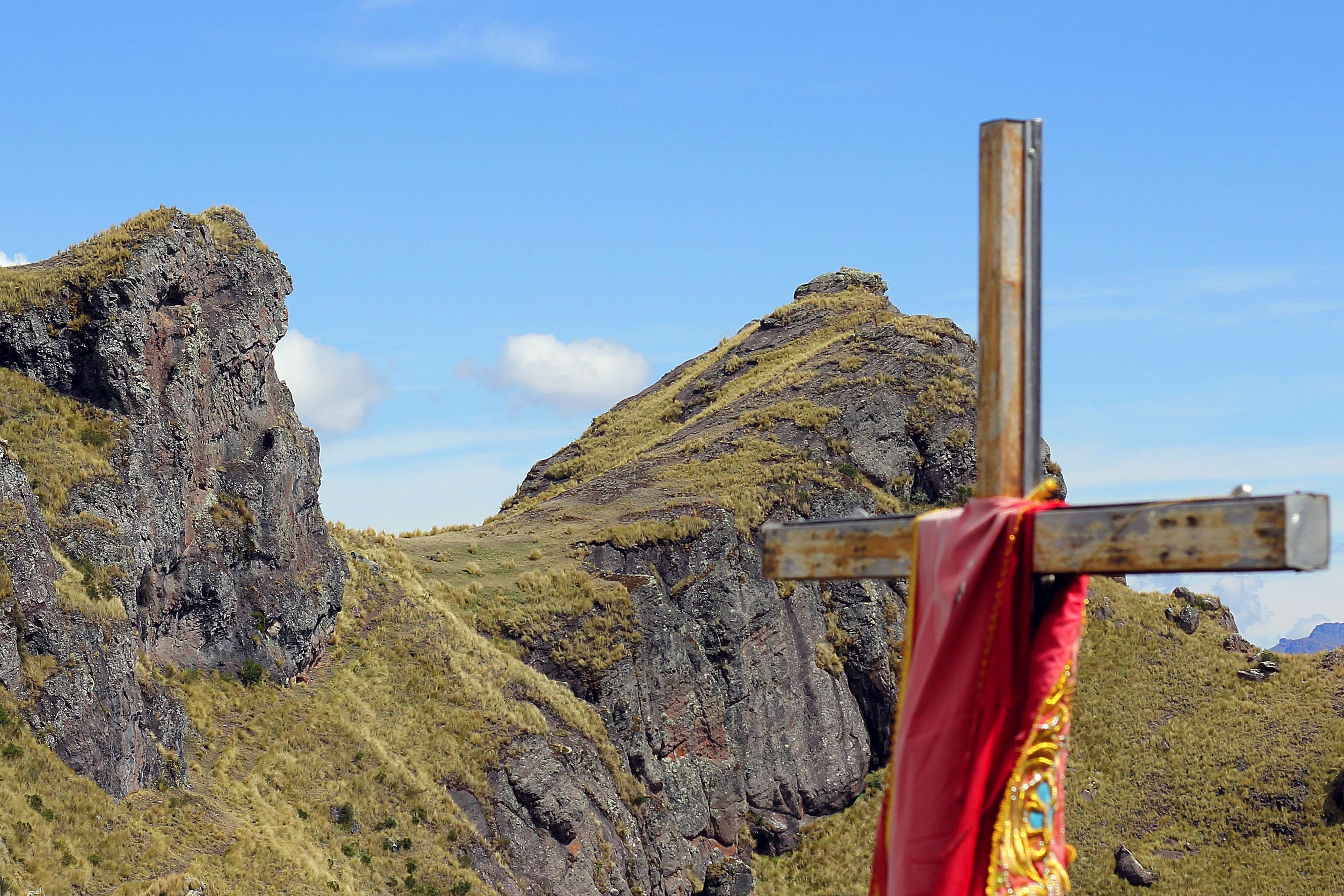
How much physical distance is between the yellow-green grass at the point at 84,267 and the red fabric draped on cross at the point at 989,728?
119ft

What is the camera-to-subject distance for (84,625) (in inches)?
1164

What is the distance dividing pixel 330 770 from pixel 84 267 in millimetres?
16834

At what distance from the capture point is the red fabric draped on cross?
563 cm

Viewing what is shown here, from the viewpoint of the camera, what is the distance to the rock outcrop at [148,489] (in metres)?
29.1

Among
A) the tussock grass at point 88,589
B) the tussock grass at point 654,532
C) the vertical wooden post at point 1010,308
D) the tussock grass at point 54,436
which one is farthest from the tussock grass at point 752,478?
the vertical wooden post at point 1010,308

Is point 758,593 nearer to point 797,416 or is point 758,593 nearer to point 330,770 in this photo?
point 797,416

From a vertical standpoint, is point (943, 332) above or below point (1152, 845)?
above

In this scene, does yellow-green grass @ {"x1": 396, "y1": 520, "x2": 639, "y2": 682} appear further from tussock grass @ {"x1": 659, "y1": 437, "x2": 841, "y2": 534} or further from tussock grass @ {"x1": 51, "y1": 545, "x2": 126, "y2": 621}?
tussock grass @ {"x1": 51, "y1": 545, "x2": 126, "y2": 621}

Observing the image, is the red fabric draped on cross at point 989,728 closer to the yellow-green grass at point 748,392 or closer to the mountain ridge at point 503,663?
the mountain ridge at point 503,663

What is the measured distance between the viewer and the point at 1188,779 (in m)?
54.6

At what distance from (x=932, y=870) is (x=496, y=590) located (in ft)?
149

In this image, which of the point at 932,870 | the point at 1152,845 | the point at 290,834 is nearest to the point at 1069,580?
the point at 932,870

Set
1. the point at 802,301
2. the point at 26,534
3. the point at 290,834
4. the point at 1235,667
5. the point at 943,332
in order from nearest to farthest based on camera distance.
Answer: the point at 26,534
the point at 290,834
the point at 1235,667
the point at 943,332
the point at 802,301

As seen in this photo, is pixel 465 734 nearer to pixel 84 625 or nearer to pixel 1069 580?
pixel 84 625
